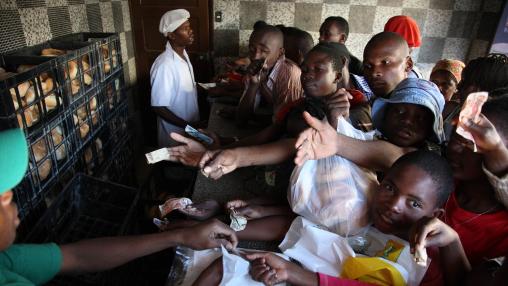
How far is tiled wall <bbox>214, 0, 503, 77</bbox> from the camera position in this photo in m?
3.69

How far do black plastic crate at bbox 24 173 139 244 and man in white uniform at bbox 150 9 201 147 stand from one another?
1.34 metres

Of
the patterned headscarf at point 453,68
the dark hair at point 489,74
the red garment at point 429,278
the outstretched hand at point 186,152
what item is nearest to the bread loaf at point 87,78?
the outstretched hand at point 186,152

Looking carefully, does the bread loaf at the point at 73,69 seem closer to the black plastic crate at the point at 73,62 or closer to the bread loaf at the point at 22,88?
the black plastic crate at the point at 73,62

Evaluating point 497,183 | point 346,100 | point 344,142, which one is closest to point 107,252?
point 344,142

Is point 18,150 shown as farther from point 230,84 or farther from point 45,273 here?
point 230,84

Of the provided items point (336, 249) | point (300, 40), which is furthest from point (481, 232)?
point (300, 40)

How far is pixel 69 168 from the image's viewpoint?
1574 millimetres

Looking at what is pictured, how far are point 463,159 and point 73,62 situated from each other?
169cm

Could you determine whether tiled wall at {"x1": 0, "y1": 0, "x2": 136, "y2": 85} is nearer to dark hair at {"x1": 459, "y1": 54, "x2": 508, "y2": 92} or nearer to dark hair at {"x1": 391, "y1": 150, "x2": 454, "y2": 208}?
dark hair at {"x1": 391, "y1": 150, "x2": 454, "y2": 208}

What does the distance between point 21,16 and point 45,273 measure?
60.3 inches

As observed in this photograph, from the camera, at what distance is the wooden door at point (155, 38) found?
11.9 feet

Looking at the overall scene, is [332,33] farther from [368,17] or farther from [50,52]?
[50,52]

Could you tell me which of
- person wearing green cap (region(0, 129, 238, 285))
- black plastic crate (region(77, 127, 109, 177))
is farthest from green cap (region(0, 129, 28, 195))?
black plastic crate (region(77, 127, 109, 177))

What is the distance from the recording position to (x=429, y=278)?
1007 millimetres
